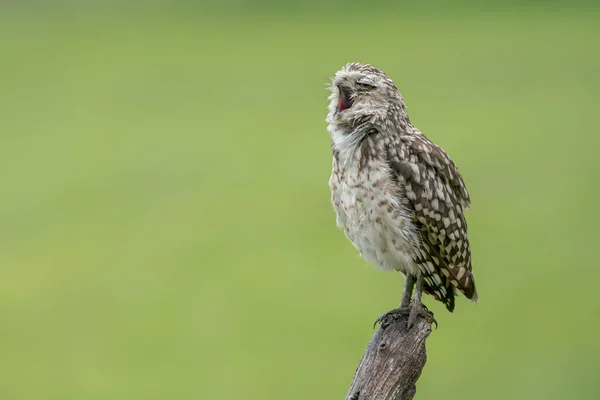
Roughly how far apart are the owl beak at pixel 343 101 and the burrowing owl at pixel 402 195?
0.02 meters

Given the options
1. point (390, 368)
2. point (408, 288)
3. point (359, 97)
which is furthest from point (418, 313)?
point (359, 97)

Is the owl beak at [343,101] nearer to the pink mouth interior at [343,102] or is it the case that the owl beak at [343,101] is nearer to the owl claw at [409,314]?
the pink mouth interior at [343,102]

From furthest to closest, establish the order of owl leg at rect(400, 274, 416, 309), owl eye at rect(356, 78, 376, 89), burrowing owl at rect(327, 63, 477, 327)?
owl leg at rect(400, 274, 416, 309) → burrowing owl at rect(327, 63, 477, 327) → owl eye at rect(356, 78, 376, 89)

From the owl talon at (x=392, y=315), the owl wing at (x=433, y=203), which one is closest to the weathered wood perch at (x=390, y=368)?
the owl talon at (x=392, y=315)

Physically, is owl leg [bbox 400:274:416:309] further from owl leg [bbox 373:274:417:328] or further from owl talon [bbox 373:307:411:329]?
owl talon [bbox 373:307:411:329]

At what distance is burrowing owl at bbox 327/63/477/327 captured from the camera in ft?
13.3

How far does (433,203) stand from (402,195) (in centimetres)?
12

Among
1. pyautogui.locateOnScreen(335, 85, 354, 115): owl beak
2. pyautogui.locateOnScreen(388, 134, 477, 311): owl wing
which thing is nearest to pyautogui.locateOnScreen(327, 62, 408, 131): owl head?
pyautogui.locateOnScreen(335, 85, 354, 115): owl beak

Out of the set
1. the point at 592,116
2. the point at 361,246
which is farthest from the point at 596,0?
the point at 361,246

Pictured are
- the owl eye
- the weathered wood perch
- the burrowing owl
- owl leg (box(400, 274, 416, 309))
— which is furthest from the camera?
owl leg (box(400, 274, 416, 309))

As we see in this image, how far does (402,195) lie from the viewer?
4105 mm

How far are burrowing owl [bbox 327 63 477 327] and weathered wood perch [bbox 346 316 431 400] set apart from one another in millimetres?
408

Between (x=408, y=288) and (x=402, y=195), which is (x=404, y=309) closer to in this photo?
(x=408, y=288)

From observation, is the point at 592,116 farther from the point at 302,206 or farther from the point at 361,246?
the point at 361,246
